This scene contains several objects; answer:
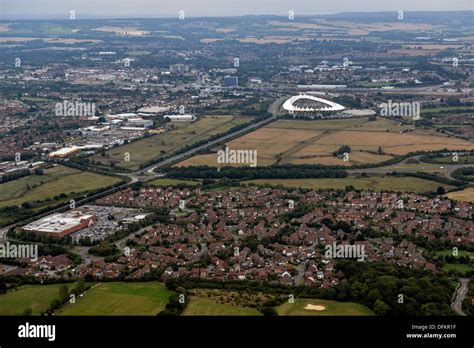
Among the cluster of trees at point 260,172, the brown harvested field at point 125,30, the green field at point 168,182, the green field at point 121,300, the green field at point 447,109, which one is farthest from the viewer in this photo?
the brown harvested field at point 125,30

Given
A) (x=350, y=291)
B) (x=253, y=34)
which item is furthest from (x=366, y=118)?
(x=253, y=34)

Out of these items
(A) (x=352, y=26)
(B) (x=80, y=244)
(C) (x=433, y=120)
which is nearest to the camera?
(B) (x=80, y=244)

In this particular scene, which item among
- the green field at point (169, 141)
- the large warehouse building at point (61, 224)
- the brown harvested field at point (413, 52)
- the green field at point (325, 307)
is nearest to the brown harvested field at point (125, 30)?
the brown harvested field at point (413, 52)

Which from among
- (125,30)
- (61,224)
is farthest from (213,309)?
(125,30)

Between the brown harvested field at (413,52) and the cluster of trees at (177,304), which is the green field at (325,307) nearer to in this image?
the cluster of trees at (177,304)

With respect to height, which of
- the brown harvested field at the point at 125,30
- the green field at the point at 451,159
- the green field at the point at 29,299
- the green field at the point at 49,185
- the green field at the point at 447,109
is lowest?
the green field at the point at 29,299

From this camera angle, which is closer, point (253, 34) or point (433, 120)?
point (433, 120)

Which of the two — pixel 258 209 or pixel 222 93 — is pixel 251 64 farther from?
pixel 258 209
